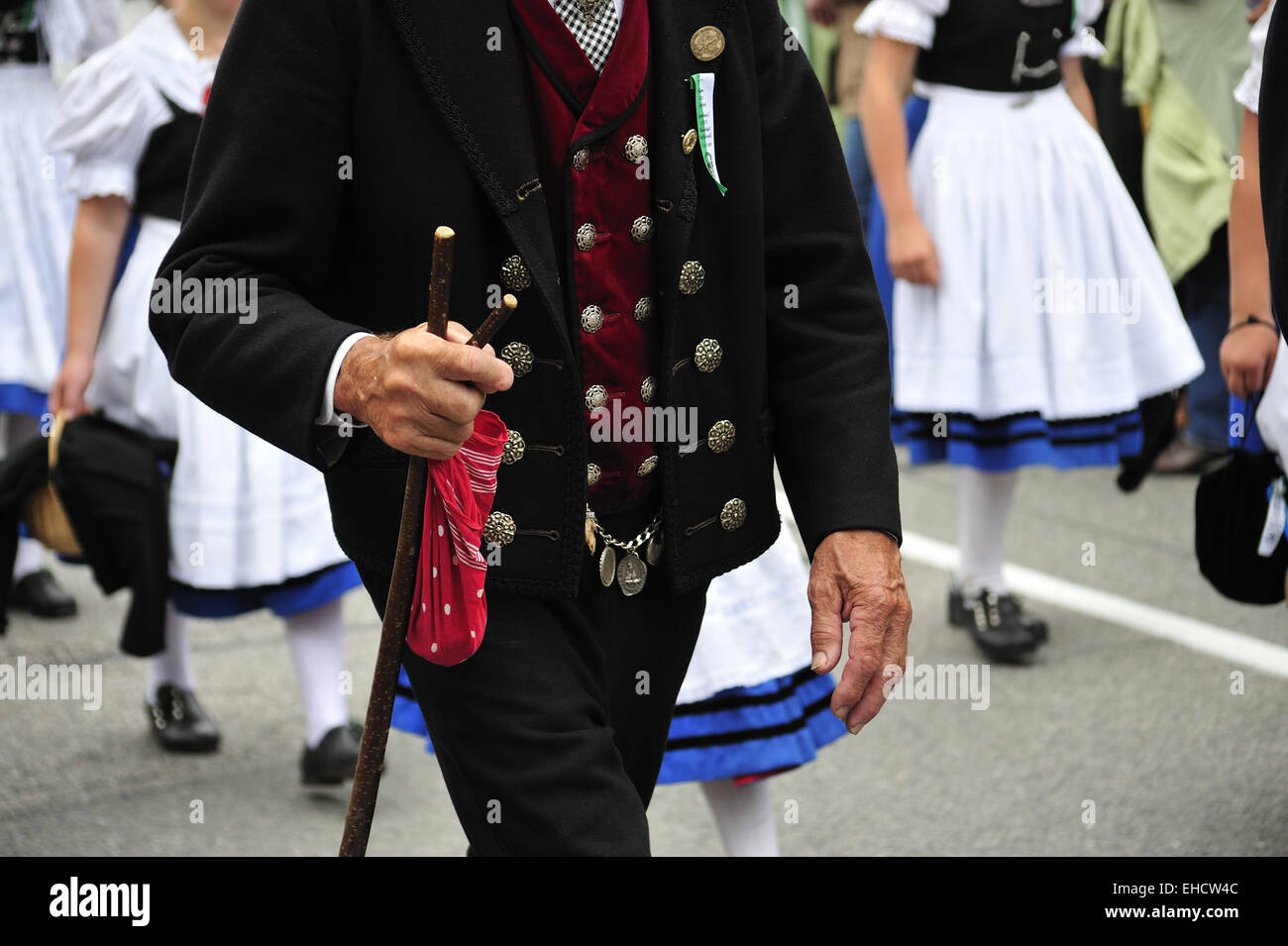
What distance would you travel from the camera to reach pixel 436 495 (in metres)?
1.82

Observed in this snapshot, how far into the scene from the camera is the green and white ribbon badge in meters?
2.07

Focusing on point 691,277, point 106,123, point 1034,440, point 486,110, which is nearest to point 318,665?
point 106,123

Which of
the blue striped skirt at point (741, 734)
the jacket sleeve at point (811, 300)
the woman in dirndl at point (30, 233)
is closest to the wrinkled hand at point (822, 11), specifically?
the woman in dirndl at point (30, 233)

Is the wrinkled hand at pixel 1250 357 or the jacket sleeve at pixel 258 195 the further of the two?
the wrinkled hand at pixel 1250 357

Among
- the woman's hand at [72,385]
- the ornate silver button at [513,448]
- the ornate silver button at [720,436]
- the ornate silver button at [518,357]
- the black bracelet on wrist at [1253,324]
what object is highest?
the ornate silver button at [518,357]

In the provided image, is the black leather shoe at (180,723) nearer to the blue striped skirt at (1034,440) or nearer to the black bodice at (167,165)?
the black bodice at (167,165)

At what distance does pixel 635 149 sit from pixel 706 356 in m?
0.26

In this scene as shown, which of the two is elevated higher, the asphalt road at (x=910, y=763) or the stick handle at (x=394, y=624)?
the stick handle at (x=394, y=624)

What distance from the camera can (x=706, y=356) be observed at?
211 centimetres

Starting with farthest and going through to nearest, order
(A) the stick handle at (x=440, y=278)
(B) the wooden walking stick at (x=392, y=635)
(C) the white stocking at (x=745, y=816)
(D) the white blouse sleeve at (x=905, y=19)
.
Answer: (D) the white blouse sleeve at (x=905, y=19) → (C) the white stocking at (x=745, y=816) → (B) the wooden walking stick at (x=392, y=635) → (A) the stick handle at (x=440, y=278)

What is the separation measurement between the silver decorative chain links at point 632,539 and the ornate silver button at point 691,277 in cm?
28

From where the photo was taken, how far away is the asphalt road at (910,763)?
3.93 metres

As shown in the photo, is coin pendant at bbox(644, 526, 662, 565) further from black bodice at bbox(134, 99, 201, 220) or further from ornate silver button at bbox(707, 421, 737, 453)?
black bodice at bbox(134, 99, 201, 220)

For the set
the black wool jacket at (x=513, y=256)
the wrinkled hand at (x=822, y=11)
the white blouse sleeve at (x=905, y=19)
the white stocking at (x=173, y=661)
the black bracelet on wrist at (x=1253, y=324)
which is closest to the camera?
the black wool jacket at (x=513, y=256)
